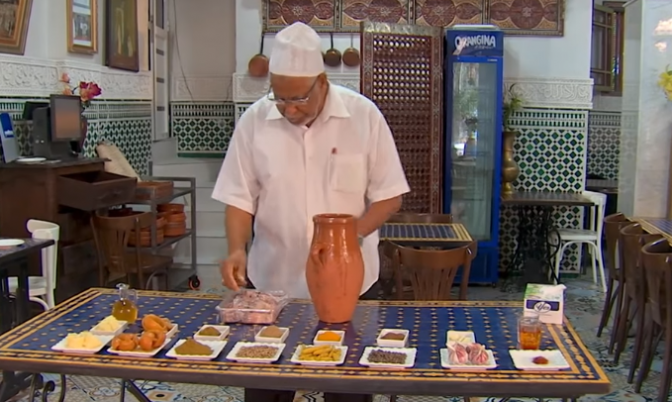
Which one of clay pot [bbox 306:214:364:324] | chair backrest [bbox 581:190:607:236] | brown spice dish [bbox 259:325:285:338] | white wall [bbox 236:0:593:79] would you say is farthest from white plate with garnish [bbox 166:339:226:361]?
white wall [bbox 236:0:593:79]

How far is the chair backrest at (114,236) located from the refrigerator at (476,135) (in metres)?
3.12

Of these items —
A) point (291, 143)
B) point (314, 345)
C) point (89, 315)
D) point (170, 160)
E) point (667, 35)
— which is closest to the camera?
point (314, 345)

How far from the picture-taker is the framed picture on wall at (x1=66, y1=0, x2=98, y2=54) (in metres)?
5.94

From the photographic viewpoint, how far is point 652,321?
4.36 meters

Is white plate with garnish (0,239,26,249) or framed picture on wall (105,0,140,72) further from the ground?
framed picture on wall (105,0,140,72)

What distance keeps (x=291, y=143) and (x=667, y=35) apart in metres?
5.23

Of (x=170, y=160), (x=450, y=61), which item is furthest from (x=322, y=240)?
(x=170, y=160)

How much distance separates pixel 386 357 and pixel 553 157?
6.01m

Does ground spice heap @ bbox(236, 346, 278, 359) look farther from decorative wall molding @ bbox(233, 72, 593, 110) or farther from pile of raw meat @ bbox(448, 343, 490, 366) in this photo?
decorative wall molding @ bbox(233, 72, 593, 110)

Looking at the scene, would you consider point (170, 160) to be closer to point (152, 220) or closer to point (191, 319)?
→ point (152, 220)

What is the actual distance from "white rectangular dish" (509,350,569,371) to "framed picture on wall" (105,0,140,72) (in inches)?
217

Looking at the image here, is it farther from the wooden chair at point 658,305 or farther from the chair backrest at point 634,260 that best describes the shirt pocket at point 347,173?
the chair backrest at point 634,260

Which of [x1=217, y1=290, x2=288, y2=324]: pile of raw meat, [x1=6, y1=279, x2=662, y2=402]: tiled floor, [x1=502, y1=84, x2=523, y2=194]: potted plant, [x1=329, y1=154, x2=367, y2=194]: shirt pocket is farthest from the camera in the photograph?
[x1=502, y1=84, x2=523, y2=194]: potted plant

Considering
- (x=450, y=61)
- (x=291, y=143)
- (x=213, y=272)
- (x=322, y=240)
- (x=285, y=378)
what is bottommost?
(x=213, y=272)
